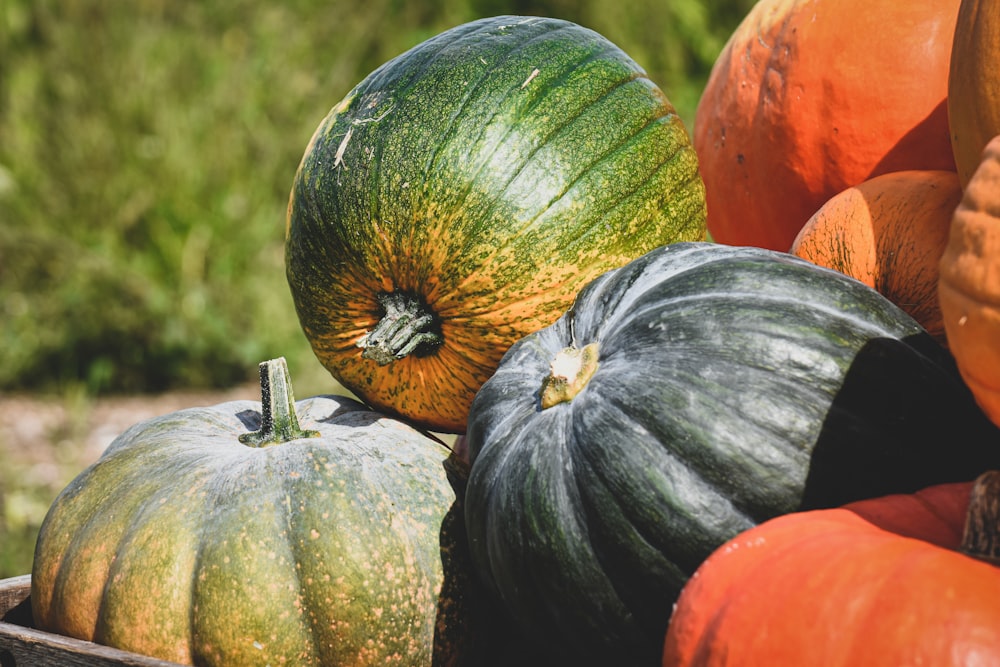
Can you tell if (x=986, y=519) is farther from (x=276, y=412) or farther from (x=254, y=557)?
(x=276, y=412)

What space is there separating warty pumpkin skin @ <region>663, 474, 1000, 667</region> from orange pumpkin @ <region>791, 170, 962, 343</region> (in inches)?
18.7

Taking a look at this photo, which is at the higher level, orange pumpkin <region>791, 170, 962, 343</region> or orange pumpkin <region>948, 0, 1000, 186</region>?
orange pumpkin <region>948, 0, 1000, 186</region>


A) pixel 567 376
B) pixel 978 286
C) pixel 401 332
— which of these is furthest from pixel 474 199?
pixel 978 286

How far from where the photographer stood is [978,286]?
3.12ft

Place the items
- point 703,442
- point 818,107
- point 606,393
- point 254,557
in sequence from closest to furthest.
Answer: point 703,442 < point 606,393 < point 254,557 < point 818,107

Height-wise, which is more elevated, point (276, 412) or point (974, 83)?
point (974, 83)

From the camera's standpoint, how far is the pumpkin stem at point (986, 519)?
909 millimetres

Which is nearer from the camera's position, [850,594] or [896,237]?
[850,594]

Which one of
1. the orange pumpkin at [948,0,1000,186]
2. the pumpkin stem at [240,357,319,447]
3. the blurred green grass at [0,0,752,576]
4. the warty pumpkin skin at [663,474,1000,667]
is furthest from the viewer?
the blurred green grass at [0,0,752,576]

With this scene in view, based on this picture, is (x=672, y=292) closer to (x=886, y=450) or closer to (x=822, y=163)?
(x=886, y=450)

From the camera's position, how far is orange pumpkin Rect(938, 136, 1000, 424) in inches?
37.0

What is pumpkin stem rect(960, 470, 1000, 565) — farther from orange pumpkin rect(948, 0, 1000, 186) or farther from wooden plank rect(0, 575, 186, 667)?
wooden plank rect(0, 575, 186, 667)

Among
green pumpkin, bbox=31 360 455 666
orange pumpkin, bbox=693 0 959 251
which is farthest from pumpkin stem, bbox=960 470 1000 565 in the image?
orange pumpkin, bbox=693 0 959 251

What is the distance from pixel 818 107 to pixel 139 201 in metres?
4.41
